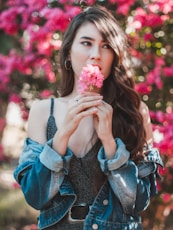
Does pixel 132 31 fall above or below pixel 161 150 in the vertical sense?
above

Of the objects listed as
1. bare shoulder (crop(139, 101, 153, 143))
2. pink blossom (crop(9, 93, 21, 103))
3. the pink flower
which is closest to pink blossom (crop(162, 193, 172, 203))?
pink blossom (crop(9, 93, 21, 103))

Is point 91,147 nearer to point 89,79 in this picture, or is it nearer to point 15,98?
point 89,79

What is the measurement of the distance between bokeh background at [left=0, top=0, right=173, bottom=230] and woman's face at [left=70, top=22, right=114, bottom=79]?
86 centimetres

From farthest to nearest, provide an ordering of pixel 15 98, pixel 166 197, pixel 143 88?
pixel 15 98
pixel 166 197
pixel 143 88

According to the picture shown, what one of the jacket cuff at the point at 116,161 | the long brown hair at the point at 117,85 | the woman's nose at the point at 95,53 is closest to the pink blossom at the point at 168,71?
the long brown hair at the point at 117,85

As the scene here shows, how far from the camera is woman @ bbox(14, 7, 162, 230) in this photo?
92.1 inches

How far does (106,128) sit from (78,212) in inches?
14.3

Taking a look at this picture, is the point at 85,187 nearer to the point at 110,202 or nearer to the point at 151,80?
the point at 110,202

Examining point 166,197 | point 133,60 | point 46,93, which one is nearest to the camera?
point 133,60

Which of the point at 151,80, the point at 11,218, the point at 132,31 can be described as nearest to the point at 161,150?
the point at 151,80

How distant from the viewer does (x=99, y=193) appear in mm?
2385

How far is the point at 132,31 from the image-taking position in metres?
3.87

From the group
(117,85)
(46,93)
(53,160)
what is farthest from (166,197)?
(53,160)

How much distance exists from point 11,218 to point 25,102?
5.02 feet
